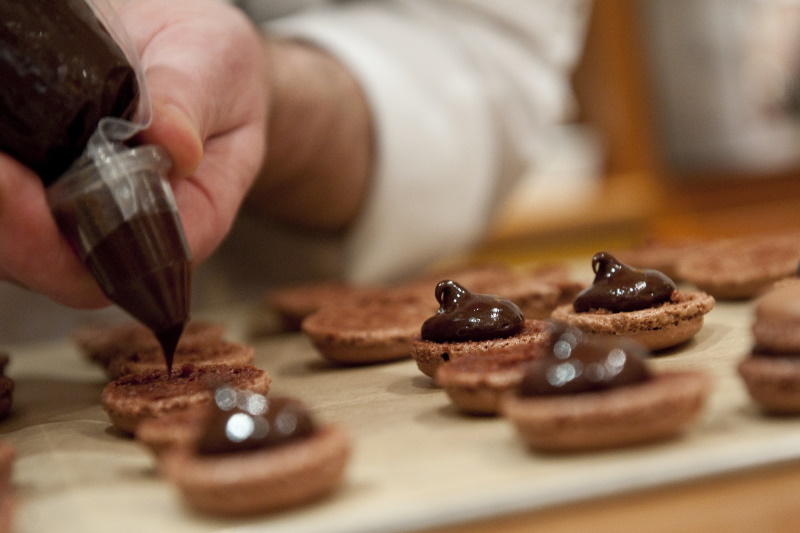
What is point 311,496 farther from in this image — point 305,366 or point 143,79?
point 305,366

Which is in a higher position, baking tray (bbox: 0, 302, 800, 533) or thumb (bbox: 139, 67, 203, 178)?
thumb (bbox: 139, 67, 203, 178)

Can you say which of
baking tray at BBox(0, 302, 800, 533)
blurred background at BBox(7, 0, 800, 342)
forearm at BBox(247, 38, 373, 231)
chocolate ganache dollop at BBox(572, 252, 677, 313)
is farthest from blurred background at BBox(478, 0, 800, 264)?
baking tray at BBox(0, 302, 800, 533)

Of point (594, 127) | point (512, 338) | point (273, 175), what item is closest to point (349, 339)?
point (512, 338)

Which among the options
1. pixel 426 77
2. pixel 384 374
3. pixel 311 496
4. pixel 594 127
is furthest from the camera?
pixel 594 127

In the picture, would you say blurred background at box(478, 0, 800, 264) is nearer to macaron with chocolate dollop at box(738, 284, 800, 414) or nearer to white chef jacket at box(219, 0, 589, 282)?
white chef jacket at box(219, 0, 589, 282)

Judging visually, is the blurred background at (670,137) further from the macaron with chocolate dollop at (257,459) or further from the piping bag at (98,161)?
the macaron with chocolate dollop at (257,459)

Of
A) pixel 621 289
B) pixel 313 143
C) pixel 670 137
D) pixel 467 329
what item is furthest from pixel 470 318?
pixel 670 137
